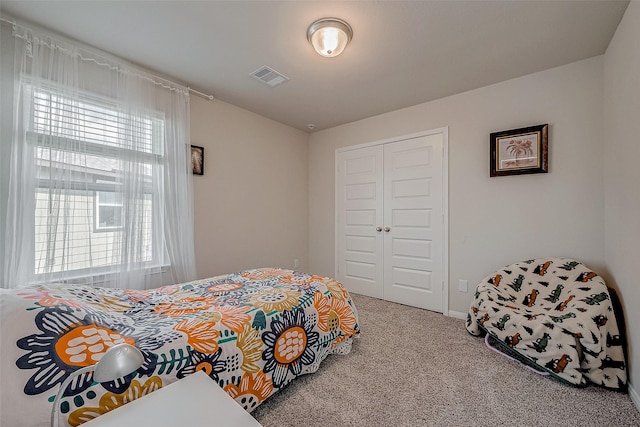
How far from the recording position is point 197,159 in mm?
2904

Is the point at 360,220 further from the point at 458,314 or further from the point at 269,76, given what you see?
the point at 269,76

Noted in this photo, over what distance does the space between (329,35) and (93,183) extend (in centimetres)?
218

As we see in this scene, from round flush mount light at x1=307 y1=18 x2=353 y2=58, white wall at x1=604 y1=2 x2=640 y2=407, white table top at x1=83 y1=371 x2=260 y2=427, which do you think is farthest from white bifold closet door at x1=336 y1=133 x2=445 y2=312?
white table top at x1=83 y1=371 x2=260 y2=427

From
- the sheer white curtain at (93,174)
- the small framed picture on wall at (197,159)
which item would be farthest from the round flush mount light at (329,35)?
the small framed picture on wall at (197,159)

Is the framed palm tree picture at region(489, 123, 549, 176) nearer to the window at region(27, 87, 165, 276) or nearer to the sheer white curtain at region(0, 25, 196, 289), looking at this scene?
the sheer white curtain at region(0, 25, 196, 289)

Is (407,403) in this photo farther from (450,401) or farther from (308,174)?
(308,174)

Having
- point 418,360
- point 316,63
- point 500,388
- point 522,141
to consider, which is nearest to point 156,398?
point 418,360

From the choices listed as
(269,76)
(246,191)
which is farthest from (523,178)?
(246,191)

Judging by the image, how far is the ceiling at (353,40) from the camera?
173 cm

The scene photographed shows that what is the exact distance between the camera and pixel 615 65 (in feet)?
6.37

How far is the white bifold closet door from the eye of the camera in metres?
3.16

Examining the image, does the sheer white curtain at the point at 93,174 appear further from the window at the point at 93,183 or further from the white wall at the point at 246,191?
the white wall at the point at 246,191

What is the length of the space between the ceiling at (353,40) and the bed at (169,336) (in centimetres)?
186

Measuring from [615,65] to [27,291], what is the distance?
3.83 m
